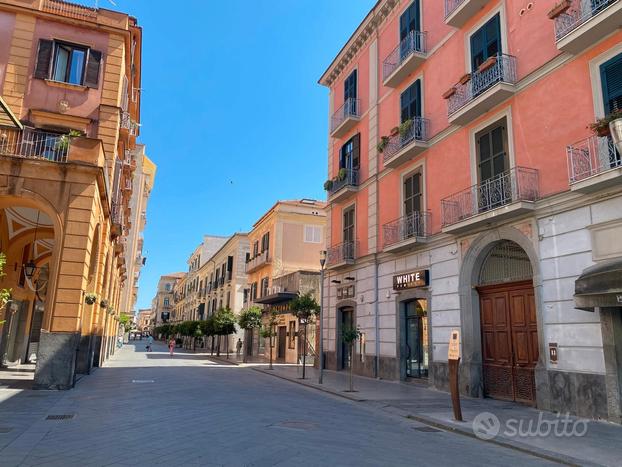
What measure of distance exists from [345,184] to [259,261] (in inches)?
712

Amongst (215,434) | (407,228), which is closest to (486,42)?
(407,228)

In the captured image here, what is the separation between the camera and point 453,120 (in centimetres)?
1426

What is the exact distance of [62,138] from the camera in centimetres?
1466

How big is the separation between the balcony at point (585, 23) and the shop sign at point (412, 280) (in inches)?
306

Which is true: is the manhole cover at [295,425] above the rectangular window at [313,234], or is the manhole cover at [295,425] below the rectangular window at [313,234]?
below

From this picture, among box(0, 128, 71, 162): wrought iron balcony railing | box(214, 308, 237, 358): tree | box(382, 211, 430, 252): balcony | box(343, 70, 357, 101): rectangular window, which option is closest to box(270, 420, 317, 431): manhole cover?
box(382, 211, 430, 252): balcony

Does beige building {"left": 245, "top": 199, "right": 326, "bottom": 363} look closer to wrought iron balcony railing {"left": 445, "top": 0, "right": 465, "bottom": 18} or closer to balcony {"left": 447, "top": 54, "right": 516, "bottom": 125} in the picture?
wrought iron balcony railing {"left": 445, "top": 0, "right": 465, "bottom": 18}

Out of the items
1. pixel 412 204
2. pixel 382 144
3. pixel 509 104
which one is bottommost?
pixel 412 204

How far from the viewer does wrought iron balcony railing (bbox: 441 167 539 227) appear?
466 inches

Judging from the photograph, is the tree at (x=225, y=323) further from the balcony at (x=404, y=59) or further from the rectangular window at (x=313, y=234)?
the balcony at (x=404, y=59)

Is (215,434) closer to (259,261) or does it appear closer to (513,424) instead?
(513,424)

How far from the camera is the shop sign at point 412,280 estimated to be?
51.7ft

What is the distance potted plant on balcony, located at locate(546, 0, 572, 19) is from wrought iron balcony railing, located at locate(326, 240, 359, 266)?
11.9 meters

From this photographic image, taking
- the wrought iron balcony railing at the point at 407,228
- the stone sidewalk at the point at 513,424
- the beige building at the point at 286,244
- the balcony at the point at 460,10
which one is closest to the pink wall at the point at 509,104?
the balcony at the point at 460,10
